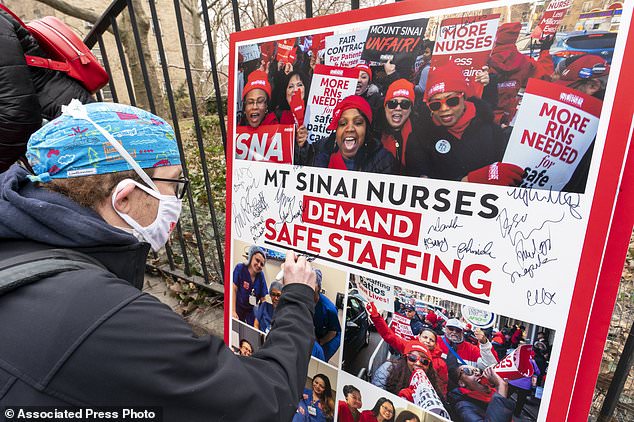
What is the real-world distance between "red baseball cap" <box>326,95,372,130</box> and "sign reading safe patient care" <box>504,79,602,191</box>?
41cm

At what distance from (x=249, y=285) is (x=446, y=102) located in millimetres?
1041

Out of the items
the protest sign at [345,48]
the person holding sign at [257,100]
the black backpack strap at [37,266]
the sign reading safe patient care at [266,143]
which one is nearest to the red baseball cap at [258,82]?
the person holding sign at [257,100]

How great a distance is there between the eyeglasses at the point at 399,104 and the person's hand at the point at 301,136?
12.5 inches

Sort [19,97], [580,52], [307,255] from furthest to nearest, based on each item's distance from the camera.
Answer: [19,97]
[307,255]
[580,52]

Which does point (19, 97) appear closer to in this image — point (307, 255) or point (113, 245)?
point (113, 245)

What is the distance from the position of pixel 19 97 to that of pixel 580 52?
2.47 meters

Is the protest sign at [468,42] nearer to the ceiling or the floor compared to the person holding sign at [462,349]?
nearer to the ceiling

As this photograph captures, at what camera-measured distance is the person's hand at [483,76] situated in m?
0.92

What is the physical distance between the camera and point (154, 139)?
1259 mm

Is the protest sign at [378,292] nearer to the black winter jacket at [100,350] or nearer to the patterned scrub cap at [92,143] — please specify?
the black winter jacket at [100,350]

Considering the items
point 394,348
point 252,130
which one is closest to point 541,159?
point 394,348

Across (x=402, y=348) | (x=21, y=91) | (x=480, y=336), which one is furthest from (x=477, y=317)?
(x=21, y=91)
